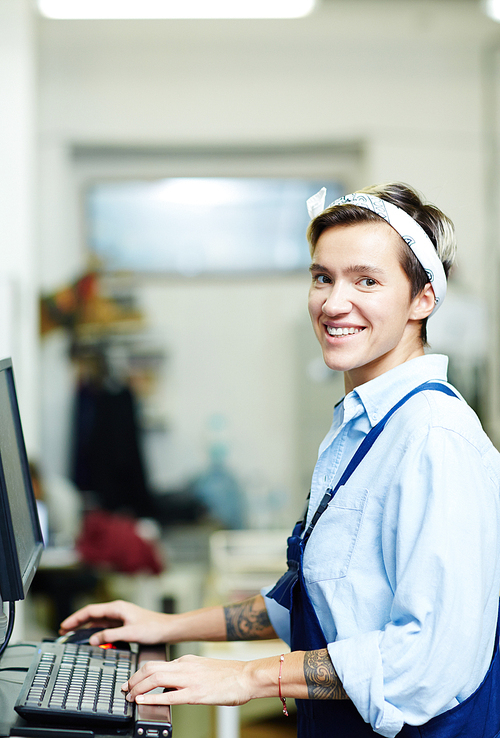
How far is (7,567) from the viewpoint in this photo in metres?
0.95

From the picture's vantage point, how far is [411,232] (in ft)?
3.61

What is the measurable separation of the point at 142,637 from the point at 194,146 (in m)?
3.00

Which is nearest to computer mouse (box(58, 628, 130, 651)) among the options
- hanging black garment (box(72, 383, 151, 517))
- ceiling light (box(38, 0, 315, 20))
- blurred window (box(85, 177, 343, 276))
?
hanging black garment (box(72, 383, 151, 517))

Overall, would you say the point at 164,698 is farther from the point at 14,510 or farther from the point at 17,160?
the point at 17,160

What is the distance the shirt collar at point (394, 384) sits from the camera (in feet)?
3.60

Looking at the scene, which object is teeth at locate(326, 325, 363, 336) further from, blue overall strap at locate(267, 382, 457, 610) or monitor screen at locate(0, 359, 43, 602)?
monitor screen at locate(0, 359, 43, 602)

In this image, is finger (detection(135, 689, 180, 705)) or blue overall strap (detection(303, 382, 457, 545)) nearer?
finger (detection(135, 689, 180, 705))

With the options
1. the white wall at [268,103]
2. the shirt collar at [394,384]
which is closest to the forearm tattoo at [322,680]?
the shirt collar at [394,384]

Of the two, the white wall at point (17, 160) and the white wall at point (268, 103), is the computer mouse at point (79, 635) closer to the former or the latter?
the white wall at point (17, 160)

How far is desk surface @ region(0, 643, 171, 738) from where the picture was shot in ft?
2.91

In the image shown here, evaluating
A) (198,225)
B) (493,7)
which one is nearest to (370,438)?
(493,7)

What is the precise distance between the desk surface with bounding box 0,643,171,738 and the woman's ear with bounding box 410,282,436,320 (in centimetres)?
67

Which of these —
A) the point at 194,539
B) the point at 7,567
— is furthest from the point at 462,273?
the point at 7,567

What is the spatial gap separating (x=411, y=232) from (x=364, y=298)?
12 cm
